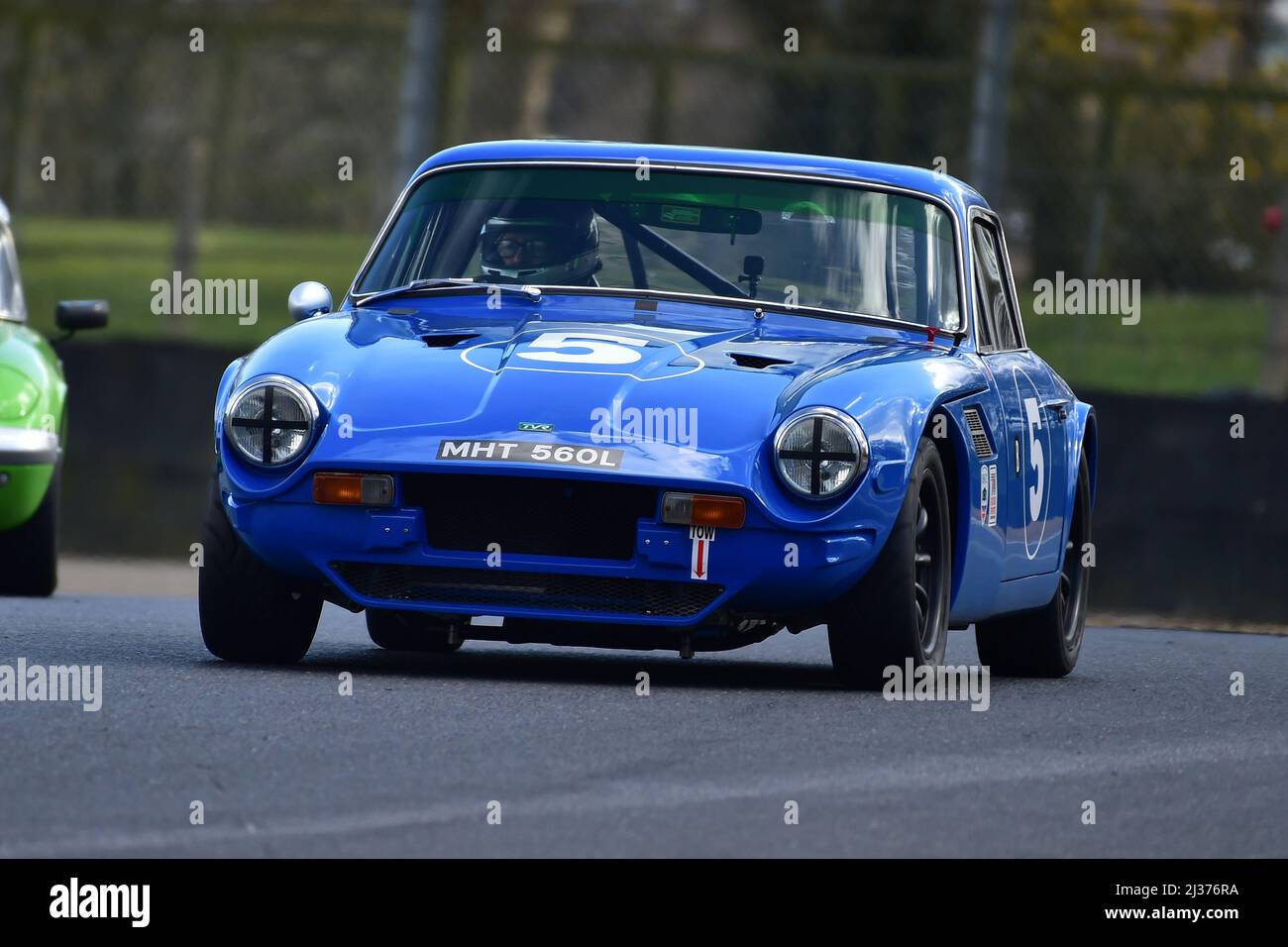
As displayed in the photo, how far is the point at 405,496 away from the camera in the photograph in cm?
668

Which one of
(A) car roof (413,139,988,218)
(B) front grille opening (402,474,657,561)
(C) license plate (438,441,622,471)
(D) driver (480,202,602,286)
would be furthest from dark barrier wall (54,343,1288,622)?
(C) license plate (438,441,622,471)

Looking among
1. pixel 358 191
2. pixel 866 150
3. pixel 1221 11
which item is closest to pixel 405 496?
pixel 866 150

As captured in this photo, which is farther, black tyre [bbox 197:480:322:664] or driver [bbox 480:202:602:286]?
driver [bbox 480:202:602:286]

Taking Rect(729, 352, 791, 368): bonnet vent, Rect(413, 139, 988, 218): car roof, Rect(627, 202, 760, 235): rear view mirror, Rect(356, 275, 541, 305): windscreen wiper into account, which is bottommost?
Rect(729, 352, 791, 368): bonnet vent

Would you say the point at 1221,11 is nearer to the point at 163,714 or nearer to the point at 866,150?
the point at 866,150

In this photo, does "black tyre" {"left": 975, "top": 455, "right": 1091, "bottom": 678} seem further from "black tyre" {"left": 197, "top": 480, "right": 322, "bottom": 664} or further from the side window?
"black tyre" {"left": 197, "top": 480, "right": 322, "bottom": 664}

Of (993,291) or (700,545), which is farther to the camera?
(993,291)

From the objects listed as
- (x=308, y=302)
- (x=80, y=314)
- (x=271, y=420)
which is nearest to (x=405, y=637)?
(x=308, y=302)

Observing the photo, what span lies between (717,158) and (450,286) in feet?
2.82

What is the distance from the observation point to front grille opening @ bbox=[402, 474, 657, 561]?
21.7ft

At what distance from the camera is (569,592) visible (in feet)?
21.9

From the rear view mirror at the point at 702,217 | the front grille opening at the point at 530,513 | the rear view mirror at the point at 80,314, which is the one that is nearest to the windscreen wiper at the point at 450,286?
the rear view mirror at the point at 702,217

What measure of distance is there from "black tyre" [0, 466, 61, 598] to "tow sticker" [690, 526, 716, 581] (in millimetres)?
4884

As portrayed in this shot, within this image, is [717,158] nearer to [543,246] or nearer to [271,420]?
[543,246]
